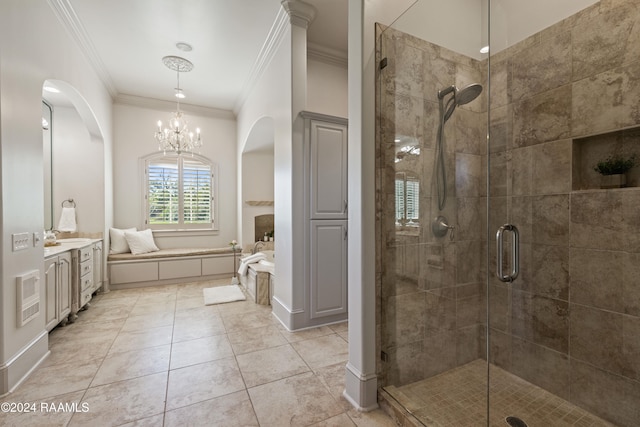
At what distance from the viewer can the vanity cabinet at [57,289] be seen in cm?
257

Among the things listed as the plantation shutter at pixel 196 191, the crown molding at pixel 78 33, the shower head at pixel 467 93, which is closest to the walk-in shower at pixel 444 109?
the shower head at pixel 467 93

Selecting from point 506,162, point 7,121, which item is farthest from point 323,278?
point 7,121

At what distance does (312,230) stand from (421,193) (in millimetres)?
1333

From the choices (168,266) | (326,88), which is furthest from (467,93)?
(168,266)

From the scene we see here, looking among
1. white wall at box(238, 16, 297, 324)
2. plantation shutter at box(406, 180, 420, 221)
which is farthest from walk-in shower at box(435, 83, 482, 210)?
white wall at box(238, 16, 297, 324)

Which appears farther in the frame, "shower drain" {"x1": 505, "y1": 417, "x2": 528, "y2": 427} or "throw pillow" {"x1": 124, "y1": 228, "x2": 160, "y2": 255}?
"throw pillow" {"x1": 124, "y1": 228, "x2": 160, "y2": 255}

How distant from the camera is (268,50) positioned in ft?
11.6

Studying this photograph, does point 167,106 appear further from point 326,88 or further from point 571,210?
point 571,210

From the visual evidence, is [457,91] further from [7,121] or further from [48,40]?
[48,40]

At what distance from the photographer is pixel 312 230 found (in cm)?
296

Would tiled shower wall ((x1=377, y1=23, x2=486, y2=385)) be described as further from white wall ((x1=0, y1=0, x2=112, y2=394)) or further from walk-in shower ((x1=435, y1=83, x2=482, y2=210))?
white wall ((x1=0, y1=0, x2=112, y2=394))

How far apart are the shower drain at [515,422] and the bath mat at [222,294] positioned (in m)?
3.17

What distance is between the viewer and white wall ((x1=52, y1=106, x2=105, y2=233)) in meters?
4.31

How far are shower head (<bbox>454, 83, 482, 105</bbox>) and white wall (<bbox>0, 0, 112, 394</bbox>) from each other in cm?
318
